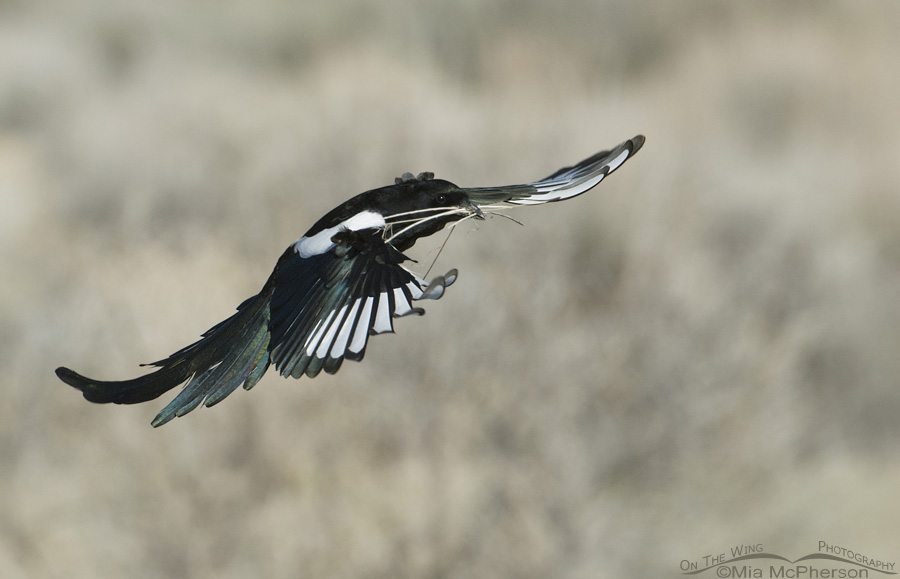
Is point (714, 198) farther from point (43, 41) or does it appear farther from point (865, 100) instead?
point (43, 41)

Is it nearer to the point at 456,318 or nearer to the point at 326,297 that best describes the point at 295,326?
the point at 326,297

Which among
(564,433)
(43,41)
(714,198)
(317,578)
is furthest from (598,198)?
(43,41)

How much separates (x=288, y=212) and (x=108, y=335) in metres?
0.80

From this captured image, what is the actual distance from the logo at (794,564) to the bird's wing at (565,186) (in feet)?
12.5

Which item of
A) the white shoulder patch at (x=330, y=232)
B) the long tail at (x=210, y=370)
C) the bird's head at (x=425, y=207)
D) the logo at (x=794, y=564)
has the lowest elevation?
the long tail at (x=210, y=370)

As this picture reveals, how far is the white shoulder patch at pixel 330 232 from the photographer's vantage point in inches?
25.0

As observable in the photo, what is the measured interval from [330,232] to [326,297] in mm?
45

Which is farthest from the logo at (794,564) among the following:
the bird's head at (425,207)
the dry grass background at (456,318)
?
the bird's head at (425,207)

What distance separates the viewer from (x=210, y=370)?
644mm

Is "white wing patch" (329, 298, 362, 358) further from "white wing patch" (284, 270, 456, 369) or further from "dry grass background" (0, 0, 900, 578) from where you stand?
"dry grass background" (0, 0, 900, 578)

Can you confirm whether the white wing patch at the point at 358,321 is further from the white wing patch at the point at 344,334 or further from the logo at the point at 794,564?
the logo at the point at 794,564

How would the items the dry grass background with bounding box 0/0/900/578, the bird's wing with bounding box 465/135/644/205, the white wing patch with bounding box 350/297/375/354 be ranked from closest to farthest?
the white wing patch with bounding box 350/297/375/354
the bird's wing with bounding box 465/135/644/205
the dry grass background with bounding box 0/0/900/578

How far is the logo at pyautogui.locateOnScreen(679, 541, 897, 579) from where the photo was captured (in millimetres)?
4234

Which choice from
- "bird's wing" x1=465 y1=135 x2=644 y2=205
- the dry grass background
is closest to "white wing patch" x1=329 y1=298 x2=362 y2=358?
"bird's wing" x1=465 y1=135 x2=644 y2=205
